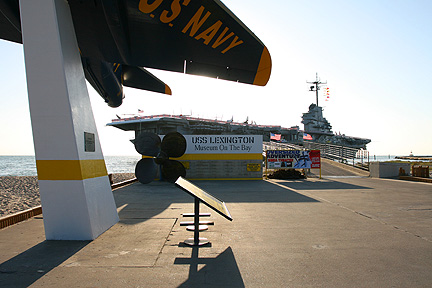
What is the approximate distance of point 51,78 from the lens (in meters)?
5.13

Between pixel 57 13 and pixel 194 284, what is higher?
pixel 57 13

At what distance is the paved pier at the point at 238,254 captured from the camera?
3.61m

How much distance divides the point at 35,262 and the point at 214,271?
276 centimetres

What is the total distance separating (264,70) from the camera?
256 inches

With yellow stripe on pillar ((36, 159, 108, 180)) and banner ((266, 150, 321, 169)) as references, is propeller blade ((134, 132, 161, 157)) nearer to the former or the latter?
banner ((266, 150, 321, 169))

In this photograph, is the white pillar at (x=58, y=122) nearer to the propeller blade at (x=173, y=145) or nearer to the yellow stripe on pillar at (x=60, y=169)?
the yellow stripe on pillar at (x=60, y=169)

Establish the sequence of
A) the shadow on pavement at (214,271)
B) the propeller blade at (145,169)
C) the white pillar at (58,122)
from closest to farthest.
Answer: the shadow on pavement at (214,271), the white pillar at (58,122), the propeller blade at (145,169)

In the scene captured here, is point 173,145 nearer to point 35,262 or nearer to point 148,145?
point 148,145

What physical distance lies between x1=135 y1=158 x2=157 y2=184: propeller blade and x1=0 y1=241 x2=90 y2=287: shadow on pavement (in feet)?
33.7

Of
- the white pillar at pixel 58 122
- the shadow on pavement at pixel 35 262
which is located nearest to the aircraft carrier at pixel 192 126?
the white pillar at pixel 58 122

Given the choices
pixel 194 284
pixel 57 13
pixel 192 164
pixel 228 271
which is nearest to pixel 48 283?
pixel 194 284

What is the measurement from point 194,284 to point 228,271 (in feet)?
2.03

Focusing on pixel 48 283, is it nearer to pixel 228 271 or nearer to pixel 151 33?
pixel 228 271

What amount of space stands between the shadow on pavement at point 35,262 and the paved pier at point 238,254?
1 cm
